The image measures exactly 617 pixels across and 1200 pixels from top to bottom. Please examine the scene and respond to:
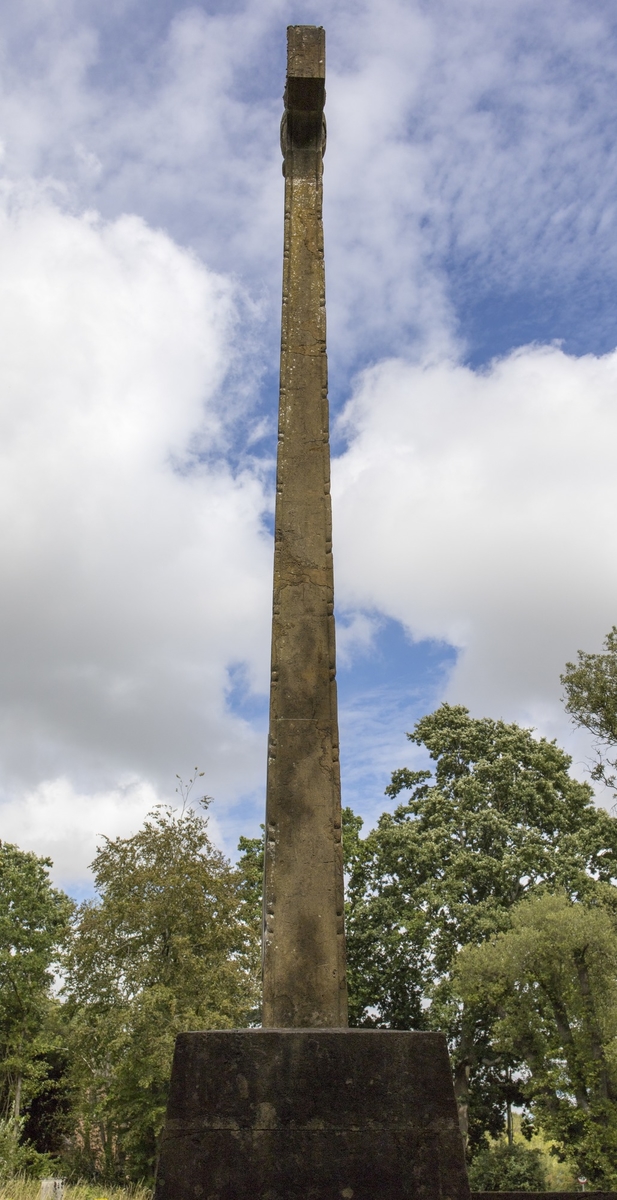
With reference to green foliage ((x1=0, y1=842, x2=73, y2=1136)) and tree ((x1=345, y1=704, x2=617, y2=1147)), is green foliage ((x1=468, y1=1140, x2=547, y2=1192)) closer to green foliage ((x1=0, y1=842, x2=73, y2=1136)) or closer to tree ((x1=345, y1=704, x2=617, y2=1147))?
tree ((x1=345, y1=704, x2=617, y2=1147))

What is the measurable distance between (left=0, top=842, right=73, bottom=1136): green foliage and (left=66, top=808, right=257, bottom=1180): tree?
310 inches

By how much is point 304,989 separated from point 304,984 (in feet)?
0.08

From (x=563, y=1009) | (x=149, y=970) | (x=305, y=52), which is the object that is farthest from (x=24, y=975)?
(x=305, y=52)

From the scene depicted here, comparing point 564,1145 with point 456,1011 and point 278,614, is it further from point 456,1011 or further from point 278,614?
point 278,614

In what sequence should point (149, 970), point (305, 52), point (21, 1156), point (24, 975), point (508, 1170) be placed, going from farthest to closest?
point (24, 975)
point (21, 1156)
point (508, 1170)
point (149, 970)
point (305, 52)

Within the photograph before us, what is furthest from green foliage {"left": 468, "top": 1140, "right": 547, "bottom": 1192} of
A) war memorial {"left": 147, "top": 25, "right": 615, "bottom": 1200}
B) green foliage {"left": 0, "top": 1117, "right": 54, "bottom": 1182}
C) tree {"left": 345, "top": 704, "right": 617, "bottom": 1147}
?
war memorial {"left": 147, "top": 25, "right": 615, "bottom": 1200}

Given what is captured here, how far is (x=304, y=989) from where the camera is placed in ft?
14.9

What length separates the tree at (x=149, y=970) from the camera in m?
19.5

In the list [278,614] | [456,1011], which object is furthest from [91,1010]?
[278,614]

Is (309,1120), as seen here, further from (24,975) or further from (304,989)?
(24,975)

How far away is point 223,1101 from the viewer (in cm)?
375

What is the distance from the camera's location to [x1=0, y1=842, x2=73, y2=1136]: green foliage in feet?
97.1

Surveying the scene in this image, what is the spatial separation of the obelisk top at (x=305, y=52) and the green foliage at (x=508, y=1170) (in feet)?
86.2

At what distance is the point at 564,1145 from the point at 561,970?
399 cm
